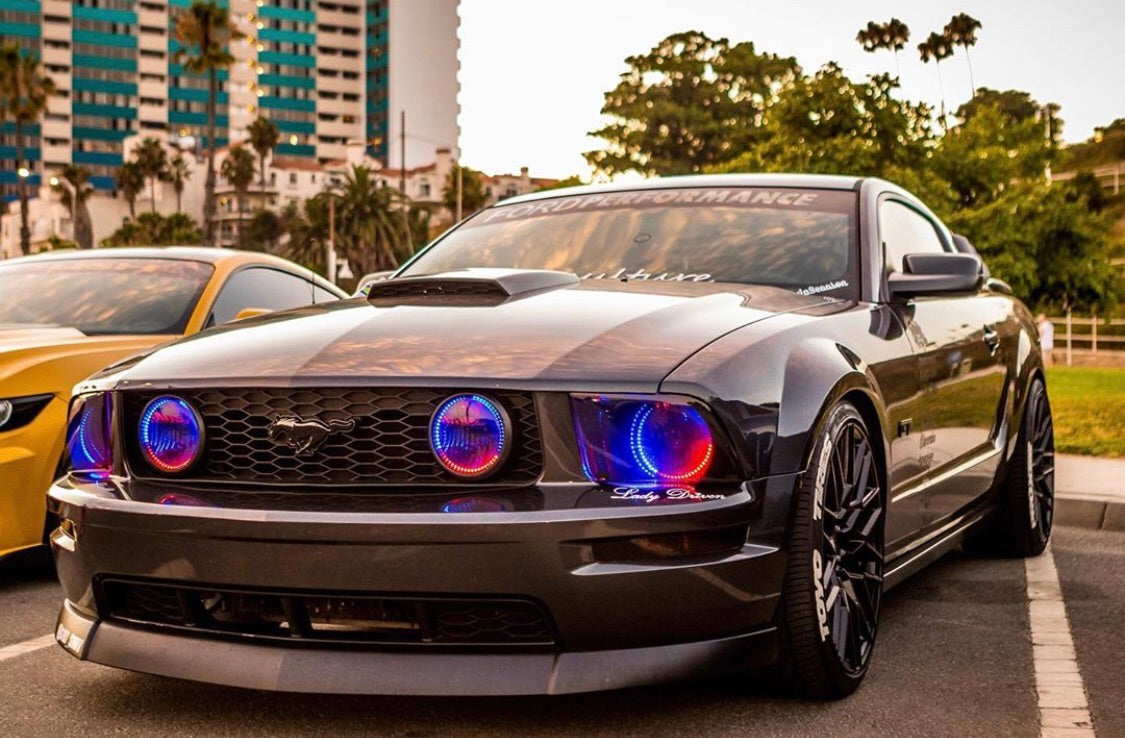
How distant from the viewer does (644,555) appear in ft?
10.2

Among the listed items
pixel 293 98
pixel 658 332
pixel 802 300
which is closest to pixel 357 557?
pixel 658 332

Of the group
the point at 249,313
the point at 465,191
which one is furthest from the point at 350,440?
the point at 465,191

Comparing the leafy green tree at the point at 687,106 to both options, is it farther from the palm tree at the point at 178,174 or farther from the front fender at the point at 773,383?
the front fender at the point at 773,383

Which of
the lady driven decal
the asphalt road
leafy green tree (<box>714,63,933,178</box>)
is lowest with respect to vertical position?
the asphalt road

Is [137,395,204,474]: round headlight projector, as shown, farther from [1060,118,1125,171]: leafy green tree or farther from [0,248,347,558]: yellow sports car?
[1060,118,1125,171]: leafy green tree

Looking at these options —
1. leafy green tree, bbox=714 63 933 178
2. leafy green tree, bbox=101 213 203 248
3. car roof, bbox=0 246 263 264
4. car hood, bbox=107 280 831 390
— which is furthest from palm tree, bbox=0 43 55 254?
car hood, bbox=107 280 831 390

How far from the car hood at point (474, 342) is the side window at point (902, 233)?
1.05 meters

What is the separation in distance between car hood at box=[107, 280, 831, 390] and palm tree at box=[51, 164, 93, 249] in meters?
125

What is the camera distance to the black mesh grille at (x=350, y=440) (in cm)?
322

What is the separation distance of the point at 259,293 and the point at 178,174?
12912 centimetres

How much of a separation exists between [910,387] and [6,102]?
81.6m

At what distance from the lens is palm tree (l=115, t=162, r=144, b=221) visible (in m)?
129

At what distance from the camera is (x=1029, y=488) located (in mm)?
6012

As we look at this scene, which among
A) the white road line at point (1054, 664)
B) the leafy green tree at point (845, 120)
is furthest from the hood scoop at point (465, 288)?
the leafy green tree at point (845, 120)
